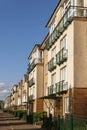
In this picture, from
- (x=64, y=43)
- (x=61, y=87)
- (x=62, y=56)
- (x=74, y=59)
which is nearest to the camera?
(x=74, y=59)

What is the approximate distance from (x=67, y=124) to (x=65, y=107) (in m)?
13.4

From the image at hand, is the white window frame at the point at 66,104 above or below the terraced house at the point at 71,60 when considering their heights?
below

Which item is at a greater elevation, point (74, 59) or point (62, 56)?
point (62, 56)

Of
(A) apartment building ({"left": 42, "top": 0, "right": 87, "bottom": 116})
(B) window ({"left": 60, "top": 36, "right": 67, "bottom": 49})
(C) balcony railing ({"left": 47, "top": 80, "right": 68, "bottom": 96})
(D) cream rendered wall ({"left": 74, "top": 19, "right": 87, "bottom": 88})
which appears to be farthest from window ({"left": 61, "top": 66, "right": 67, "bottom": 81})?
(D) cream rendered wall ({"left": 74, "top": 19, "right": 87, "bottom": 88})

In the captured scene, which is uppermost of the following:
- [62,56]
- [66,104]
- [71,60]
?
[62,56]

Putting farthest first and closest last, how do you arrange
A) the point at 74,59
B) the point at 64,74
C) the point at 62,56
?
the point at 64,74, the point at 62,56, the point at 74,59

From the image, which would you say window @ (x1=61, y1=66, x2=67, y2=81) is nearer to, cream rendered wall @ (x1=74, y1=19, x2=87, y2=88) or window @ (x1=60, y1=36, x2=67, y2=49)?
window @ (x1=60, y1=36, x2=67, y2=49)

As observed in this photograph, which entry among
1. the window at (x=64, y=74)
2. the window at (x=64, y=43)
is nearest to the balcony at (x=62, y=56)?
the window at (x=64, y=43)

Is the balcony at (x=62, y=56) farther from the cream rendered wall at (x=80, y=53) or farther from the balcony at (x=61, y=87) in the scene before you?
the cream rendered wall at (x=80, y=53)

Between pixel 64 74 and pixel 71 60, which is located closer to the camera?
pixel 71 60

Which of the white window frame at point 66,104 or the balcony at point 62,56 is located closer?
the white window frame at point 66,104

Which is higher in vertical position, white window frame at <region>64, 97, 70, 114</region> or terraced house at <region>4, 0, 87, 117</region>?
terraced house at <region>4, 0, 87, 117</region>

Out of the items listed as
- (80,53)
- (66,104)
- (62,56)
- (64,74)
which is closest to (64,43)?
(62,56)

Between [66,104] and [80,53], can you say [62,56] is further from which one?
[66,104]
